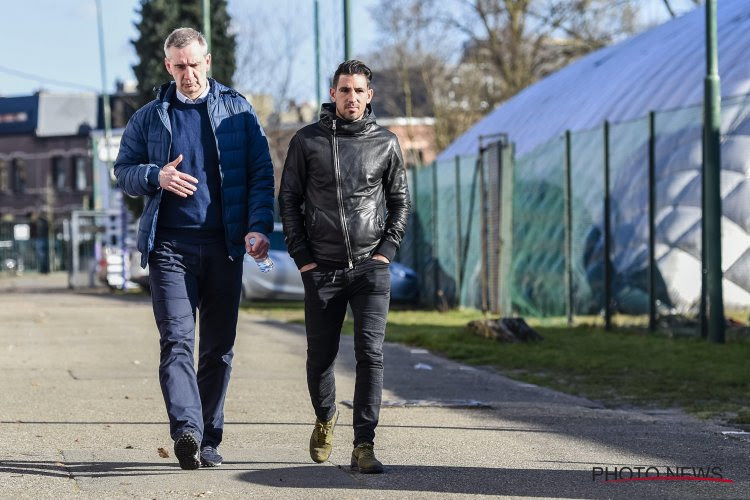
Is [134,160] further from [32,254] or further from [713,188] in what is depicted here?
[32,254]

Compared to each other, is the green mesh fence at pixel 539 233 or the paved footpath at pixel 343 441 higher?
the green mesh fence at pixel 539 233

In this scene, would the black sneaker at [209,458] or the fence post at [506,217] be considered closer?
the black sneaker at [209,458]

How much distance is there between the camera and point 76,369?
12.6 meters

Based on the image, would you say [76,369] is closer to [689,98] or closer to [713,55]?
[713,55]

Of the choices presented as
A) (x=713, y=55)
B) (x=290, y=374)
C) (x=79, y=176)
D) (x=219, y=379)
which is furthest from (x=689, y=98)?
(x=79, y=176)

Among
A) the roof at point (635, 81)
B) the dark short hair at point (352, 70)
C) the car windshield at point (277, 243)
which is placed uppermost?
the roof at point (635, 81)

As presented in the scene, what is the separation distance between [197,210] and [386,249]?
2.94ft

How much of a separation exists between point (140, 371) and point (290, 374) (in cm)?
125

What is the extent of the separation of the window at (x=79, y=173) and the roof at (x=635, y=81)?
173ft

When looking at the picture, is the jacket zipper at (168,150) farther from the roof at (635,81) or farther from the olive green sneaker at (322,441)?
the roof at (635,81)

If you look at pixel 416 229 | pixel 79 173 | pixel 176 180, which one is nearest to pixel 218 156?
pixel 176 180

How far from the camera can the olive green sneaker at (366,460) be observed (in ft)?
21.9

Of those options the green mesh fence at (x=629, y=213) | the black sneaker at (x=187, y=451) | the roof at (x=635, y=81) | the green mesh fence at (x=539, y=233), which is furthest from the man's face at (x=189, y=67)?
the green mesh fence at (x=539, y=233)

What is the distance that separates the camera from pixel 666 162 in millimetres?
15891
